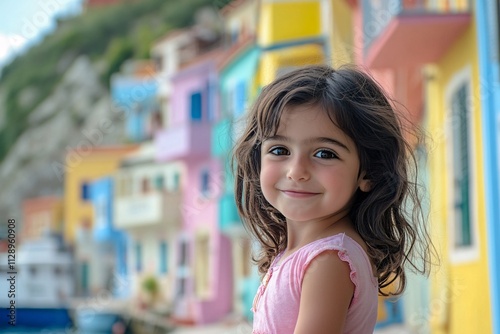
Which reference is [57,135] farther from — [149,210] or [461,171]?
[461,171]

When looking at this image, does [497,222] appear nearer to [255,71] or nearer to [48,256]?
[255,71]

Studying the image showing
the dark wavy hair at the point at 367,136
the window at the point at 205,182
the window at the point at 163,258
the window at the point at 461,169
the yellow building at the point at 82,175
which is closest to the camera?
the dark wavy hair at the point at 367,136

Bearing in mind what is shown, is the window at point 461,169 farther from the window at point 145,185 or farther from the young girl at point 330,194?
the window at point 145,185

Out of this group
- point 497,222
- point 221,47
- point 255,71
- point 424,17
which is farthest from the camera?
point 221,47

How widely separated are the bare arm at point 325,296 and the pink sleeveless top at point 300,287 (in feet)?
0.04

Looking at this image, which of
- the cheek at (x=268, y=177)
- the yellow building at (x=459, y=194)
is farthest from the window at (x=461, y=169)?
the cheek at (x=268, y=177)

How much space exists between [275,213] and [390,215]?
21cm

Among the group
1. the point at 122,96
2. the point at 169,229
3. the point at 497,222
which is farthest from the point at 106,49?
the point at 497,222

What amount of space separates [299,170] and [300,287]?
0.17 meters

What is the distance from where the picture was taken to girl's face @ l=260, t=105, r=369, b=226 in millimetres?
1290

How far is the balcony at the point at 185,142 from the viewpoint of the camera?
9.83 m

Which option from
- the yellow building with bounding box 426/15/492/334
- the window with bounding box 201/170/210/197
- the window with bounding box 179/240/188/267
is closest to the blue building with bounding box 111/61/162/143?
the window with bounding box 201/170/210/197

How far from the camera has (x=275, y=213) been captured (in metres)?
1.51

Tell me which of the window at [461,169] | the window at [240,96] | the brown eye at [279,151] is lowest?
the brown eye at [279,151]
